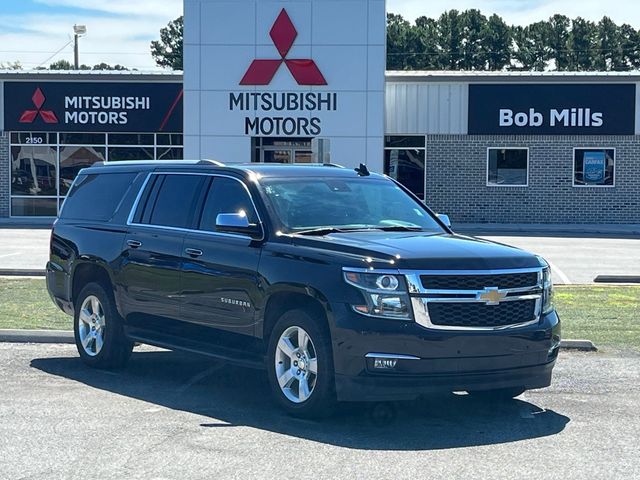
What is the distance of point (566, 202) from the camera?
110 ft

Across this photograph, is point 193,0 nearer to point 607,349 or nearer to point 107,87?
point 107,87

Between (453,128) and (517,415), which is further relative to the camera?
(453,128)

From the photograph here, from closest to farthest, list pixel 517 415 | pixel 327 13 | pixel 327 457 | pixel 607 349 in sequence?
pixel 327 457 < pixel 517 415 < pixel 607 349 < pixel 327 13

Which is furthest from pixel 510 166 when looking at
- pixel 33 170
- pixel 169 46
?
pixel 169 46

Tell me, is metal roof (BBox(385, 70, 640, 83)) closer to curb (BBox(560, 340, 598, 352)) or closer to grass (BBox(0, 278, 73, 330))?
grass (BBox(0, 278, 73, 330))

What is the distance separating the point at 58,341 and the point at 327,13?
77.0 feet

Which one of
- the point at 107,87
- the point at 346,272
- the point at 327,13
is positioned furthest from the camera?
the point at 107,87

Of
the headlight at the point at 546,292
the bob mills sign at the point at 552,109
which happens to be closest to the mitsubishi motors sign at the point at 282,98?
the bob mills sign at the point at 552,109

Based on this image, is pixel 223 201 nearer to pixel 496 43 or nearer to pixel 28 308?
pixel 28 308

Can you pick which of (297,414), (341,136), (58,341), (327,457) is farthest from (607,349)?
(341,136)

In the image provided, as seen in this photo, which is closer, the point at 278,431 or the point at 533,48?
the point at 278,431

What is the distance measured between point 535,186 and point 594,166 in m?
2.00

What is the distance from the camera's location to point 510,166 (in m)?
33.8

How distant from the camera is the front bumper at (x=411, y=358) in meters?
6.97
